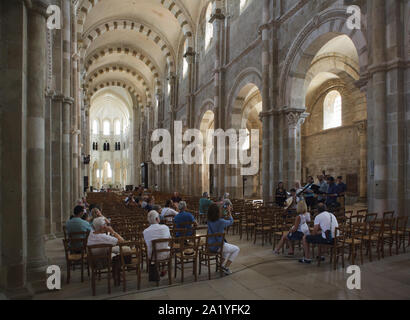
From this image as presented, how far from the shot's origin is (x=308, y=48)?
11.5 meters

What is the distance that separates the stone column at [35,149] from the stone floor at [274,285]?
2.19ft

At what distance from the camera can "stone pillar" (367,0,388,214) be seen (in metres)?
7.98

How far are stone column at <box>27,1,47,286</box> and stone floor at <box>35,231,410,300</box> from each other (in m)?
0.67

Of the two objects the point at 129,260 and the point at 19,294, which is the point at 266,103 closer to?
the point at 129,260

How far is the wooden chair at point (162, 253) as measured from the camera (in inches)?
193

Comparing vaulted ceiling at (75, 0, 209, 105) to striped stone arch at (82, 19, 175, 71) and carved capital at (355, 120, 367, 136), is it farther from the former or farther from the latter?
carved capital at (355, 120, 367, 136)

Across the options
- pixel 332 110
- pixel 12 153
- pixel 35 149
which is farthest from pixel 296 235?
pixel 332 110

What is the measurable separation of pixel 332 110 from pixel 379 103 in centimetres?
1385

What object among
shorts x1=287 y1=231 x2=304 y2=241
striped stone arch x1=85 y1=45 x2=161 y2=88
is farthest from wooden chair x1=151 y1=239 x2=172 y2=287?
striped stone arch x1=85 y1=45 x2=161 y2=88

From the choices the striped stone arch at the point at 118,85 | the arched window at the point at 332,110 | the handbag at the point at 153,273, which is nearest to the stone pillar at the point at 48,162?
the handbag at the point at 153,273

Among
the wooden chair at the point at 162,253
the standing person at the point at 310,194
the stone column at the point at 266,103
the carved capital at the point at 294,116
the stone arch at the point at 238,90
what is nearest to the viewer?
the wooden chair at the point at 162,253

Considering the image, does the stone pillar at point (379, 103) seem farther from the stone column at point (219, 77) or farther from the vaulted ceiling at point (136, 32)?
the vaulted ceiling at point (136, 32)

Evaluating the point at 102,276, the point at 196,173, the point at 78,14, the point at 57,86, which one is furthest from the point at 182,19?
the point at 102,276

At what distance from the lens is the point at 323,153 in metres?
21.0
